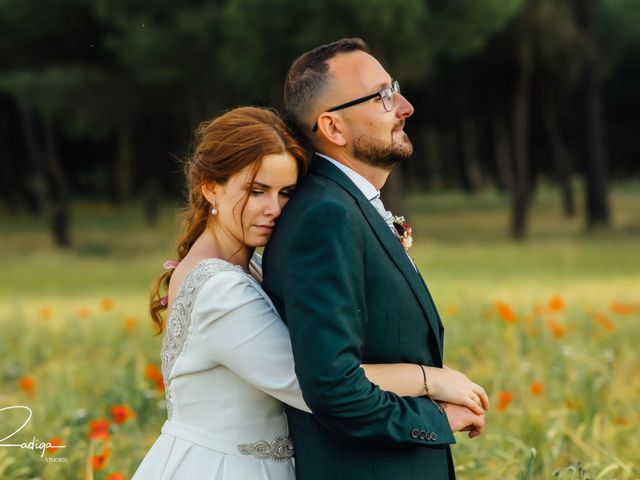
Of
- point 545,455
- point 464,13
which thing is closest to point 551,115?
point 464,13

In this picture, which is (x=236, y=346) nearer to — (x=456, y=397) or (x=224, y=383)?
(x=224, y=383)

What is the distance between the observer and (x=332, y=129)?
287 centimetres

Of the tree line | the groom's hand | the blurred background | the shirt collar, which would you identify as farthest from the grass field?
the tree line

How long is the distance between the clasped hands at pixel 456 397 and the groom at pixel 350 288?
0.02m

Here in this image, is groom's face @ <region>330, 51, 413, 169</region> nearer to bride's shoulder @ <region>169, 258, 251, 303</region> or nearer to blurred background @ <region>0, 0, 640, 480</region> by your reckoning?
bride's shoulder @ <region>169, 258, 251, 303</region>

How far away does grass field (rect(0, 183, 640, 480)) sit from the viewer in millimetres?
4730

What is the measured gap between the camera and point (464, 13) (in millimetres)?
19562

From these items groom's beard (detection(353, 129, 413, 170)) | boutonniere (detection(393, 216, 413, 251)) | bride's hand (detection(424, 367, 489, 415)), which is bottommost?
bride's hand (detection(424, 367, 489, 415))

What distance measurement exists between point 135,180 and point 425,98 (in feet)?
64.4

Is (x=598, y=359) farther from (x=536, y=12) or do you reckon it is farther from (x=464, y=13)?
(x=536, y=12)

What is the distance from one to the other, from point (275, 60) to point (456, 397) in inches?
700

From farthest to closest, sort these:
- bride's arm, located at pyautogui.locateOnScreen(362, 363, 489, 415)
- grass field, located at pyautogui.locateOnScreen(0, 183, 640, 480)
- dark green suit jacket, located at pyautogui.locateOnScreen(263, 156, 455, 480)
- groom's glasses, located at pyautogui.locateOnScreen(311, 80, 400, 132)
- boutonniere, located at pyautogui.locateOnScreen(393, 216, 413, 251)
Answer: grass field, located at pyautogui.locateOnScreen(0, 183, 640, 480)
boutonniere, located at pyautogui.locateOnScreen(393, 216, 413, 251)
groom's glasses, located at pyautogui.locateOnScreen(311, 80, 400, 132)
bride's arm, located at pyautogui.locateOnScreen(362, 363, 489, 415)
dark green suit jacket, located at pyautogui.locateOnScreen(263, 156, 455, 480)

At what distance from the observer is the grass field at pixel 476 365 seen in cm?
473

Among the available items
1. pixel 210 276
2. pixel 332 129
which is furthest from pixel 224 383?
pixel 332 129
